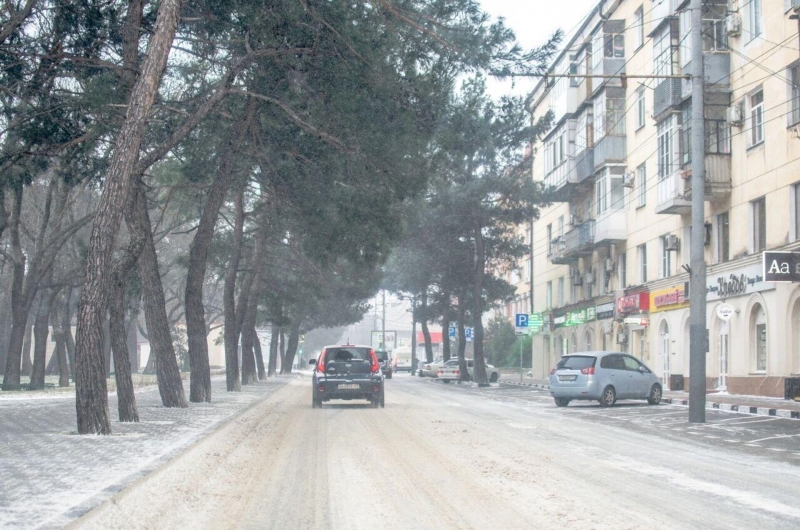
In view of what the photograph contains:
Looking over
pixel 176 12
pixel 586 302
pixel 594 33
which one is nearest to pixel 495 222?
pixel 586 302

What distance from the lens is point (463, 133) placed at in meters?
20.7

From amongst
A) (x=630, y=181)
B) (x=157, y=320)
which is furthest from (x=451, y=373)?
(x=157, y=320)

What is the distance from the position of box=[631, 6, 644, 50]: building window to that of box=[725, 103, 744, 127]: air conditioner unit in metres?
9.94

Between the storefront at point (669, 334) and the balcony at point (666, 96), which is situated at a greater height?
the balcony at point (666, 96)

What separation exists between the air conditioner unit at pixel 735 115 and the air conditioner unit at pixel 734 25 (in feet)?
7.82

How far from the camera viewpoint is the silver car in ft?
87.6

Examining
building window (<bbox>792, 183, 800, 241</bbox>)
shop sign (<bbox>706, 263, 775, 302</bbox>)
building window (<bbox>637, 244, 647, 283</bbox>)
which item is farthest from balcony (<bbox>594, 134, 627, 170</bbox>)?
building window (<bbox>792, 183, 800, 241</bbox>)

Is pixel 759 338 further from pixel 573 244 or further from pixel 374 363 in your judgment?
pixel 573 244

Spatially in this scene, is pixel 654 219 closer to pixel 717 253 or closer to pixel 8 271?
pixel 717 253

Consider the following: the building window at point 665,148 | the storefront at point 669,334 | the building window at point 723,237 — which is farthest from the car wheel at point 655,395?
the building window at point 665,148

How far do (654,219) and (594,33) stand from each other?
1088cm

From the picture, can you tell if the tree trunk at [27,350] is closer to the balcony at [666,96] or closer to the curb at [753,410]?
the balcony at [666,96]

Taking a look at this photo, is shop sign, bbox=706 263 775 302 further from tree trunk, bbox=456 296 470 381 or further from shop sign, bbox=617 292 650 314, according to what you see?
tree trunk, bbox=456 296 470 381

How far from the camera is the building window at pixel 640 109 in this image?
4125 centimetres
